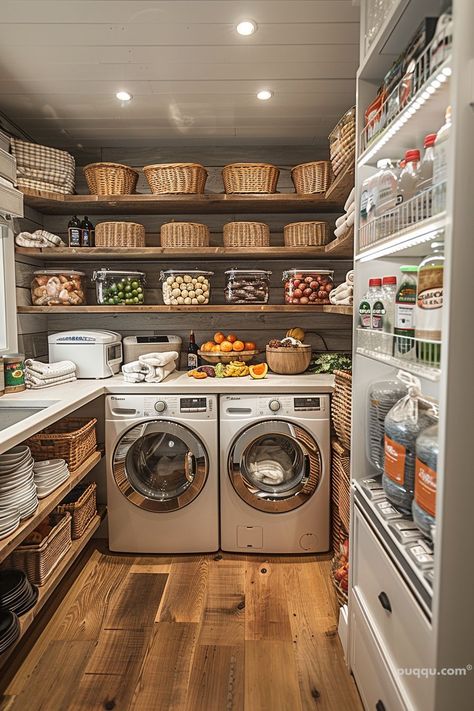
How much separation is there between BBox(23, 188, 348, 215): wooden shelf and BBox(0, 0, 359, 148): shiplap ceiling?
1.43 feet

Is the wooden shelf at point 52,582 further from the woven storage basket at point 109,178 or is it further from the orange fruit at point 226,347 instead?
the woven storage basket at point 109,178

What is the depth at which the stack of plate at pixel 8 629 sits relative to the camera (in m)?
1.68

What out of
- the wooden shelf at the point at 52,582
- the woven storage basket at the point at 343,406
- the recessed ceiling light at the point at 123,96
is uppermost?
the recessed ceiling light at the point at 123,96

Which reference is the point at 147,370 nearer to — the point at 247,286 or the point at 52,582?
the point at 247,286

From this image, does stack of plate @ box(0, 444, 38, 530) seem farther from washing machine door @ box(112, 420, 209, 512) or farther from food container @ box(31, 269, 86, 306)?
food container @ box(31, 269, 86, 306)

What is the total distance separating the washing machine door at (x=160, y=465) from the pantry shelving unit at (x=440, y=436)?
1119 mm

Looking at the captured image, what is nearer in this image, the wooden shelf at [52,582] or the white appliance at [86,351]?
the wooden shelf at [52,582]

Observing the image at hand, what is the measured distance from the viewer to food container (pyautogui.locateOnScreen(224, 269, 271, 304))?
299cm

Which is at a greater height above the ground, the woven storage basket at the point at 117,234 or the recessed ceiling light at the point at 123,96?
the recessed ceiling light at the point at 123,96

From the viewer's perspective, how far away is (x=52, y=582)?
2.11m

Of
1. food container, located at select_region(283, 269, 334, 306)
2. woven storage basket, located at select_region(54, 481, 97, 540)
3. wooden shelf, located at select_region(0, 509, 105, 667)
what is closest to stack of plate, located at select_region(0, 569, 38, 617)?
wooden shelf, located at select_region(0, 509, 105, 667)

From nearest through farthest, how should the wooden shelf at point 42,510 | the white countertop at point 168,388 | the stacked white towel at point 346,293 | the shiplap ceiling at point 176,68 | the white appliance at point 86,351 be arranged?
the wooden shelf at point 42,510, the shiplap ceiling at point 176,68, the stacked white towel at point 346,293, the white countertop at point 168,388, the white appliance at point 86,351

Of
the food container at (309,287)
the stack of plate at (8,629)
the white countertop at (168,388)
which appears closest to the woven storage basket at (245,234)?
the food container at (309,287)

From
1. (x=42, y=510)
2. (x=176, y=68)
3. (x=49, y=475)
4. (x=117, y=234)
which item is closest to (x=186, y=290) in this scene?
(x=117, y=234)
